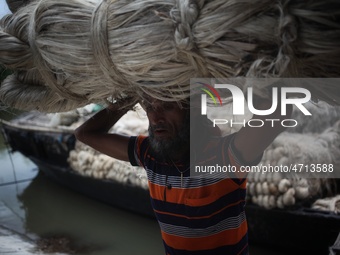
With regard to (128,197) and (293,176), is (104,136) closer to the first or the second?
(293,176)

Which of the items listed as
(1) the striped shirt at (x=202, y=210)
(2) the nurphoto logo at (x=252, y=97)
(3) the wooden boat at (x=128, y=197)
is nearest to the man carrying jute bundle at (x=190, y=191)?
(1) the striped shirt at (x=202, y=210)

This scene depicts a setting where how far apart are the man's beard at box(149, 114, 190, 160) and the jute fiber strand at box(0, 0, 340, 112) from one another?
1.06 feet

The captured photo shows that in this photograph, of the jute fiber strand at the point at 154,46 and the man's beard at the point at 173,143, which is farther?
the man's beard at the point at 173,143

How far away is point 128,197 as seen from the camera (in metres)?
5.25

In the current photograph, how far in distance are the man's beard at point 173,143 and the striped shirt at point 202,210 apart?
6 centimetres

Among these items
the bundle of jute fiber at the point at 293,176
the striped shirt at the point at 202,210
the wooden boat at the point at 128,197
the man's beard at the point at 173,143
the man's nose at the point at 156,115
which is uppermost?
the man's nose at the point at 156,115

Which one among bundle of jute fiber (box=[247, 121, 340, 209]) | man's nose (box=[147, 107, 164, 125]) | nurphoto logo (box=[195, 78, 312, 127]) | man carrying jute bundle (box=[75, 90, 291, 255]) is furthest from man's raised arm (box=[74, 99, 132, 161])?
bundle of jute fiber (box=[247, 121, 340, 209])

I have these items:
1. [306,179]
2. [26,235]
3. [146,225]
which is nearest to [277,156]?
[306,179]

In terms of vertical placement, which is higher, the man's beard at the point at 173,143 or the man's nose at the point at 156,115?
the man's nose at the point at 156,115

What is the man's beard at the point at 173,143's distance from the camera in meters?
1.46

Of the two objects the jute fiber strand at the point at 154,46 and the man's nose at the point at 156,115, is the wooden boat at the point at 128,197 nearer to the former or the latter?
the man's nose at the point at 156,115

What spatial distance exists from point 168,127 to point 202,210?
13.0 inches

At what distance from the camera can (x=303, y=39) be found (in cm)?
75

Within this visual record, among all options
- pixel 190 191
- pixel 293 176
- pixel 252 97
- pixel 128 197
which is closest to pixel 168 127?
pixel 190 191
